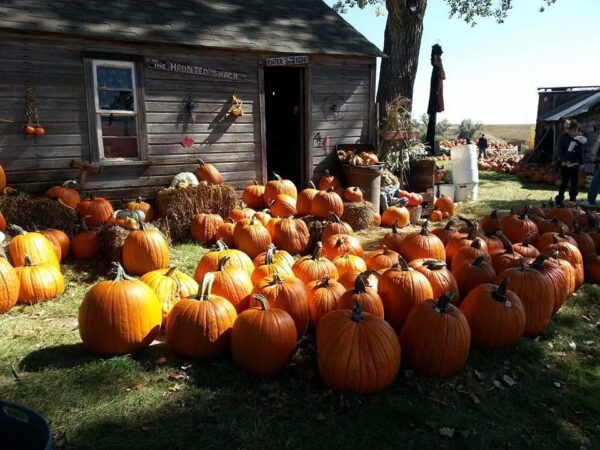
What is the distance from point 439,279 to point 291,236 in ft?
9.03

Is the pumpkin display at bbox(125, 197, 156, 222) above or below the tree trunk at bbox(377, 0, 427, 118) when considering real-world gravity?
below

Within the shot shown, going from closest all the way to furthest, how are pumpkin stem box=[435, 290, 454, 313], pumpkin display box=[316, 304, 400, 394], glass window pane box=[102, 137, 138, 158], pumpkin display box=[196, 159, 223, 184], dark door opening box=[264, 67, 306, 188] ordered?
pumpkin display box=[316, 304, 400, 394] < pumpkin stem box=[435, 290, 454, 313] < glass window pane box=[102, 137, 138, 158] < pumpkin display box=[196, 159, 223, 184] < dark door opening box=[264, 67, 306, 188]

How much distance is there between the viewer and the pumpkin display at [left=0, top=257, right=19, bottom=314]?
425cm

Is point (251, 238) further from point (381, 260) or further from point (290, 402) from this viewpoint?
point (290, 402)

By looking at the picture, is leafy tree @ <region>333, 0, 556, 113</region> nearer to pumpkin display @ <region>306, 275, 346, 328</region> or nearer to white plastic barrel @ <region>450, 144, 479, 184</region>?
white plastic barrel @ <region>450, 144, 479, 184</region>

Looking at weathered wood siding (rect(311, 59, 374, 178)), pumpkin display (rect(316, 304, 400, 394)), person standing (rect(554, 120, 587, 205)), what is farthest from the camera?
person standing (rect(554, 120, 587, 205))

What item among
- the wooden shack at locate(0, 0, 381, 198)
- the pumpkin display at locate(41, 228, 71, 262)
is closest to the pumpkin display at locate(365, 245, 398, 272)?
the pumpkin display at locate(41, 228, 71, 262)

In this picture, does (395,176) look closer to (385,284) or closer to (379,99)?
(379,99)

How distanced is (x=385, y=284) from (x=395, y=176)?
604 centimetres

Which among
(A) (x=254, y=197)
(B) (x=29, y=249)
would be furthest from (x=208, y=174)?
(B) (x=29, y=249)

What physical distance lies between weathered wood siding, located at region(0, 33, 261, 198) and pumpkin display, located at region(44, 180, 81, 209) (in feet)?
1.20

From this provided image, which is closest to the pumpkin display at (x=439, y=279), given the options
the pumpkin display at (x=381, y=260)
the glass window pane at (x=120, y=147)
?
the pumpkin display at (x=381, y=260)

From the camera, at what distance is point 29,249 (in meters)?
5.04

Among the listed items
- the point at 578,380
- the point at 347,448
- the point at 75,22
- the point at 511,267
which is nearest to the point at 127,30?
the point at 75,22
